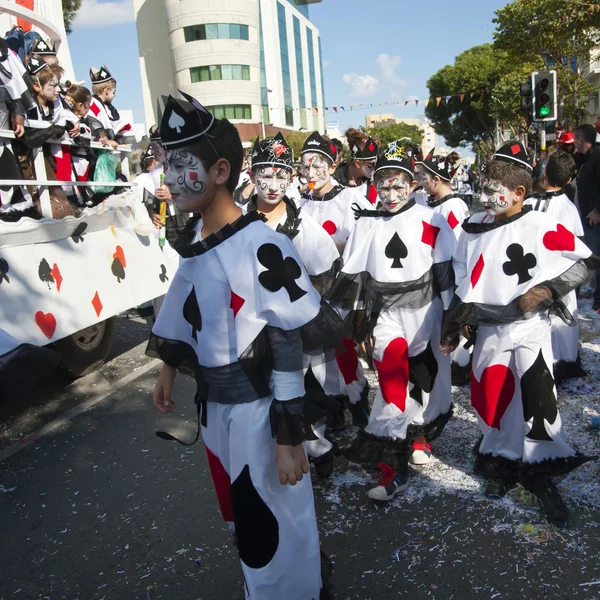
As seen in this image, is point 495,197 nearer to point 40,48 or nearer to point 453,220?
point 453,220

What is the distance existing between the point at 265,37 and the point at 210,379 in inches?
2829

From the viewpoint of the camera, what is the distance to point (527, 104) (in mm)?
10320

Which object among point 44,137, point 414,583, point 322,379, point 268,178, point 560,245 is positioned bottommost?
point 414,583

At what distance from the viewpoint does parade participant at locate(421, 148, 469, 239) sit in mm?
5469

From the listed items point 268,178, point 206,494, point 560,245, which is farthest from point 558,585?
point 268,178

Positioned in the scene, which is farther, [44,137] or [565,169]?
[565,169]

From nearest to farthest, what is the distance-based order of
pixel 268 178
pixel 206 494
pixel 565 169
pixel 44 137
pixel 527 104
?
1. pixel 206 494
2. pixel 268 178
3. pixel 44 137
4. pixel 565 169
5. pixel 527 104

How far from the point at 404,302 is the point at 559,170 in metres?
2.82

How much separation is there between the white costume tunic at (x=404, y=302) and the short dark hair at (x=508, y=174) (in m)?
0.52

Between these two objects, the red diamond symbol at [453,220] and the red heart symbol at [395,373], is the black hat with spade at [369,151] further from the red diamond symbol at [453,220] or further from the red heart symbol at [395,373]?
the red heart symbol at [395,373]

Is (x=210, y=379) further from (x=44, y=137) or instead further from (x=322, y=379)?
(x=44, y=137)

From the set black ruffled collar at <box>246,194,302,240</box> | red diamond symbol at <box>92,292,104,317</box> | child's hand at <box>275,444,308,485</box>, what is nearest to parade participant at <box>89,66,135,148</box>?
red diamond symbol at <box>92,292,104,317</box>

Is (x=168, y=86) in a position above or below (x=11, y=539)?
above

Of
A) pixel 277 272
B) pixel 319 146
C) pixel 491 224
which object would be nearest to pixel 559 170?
pixel 319 146
